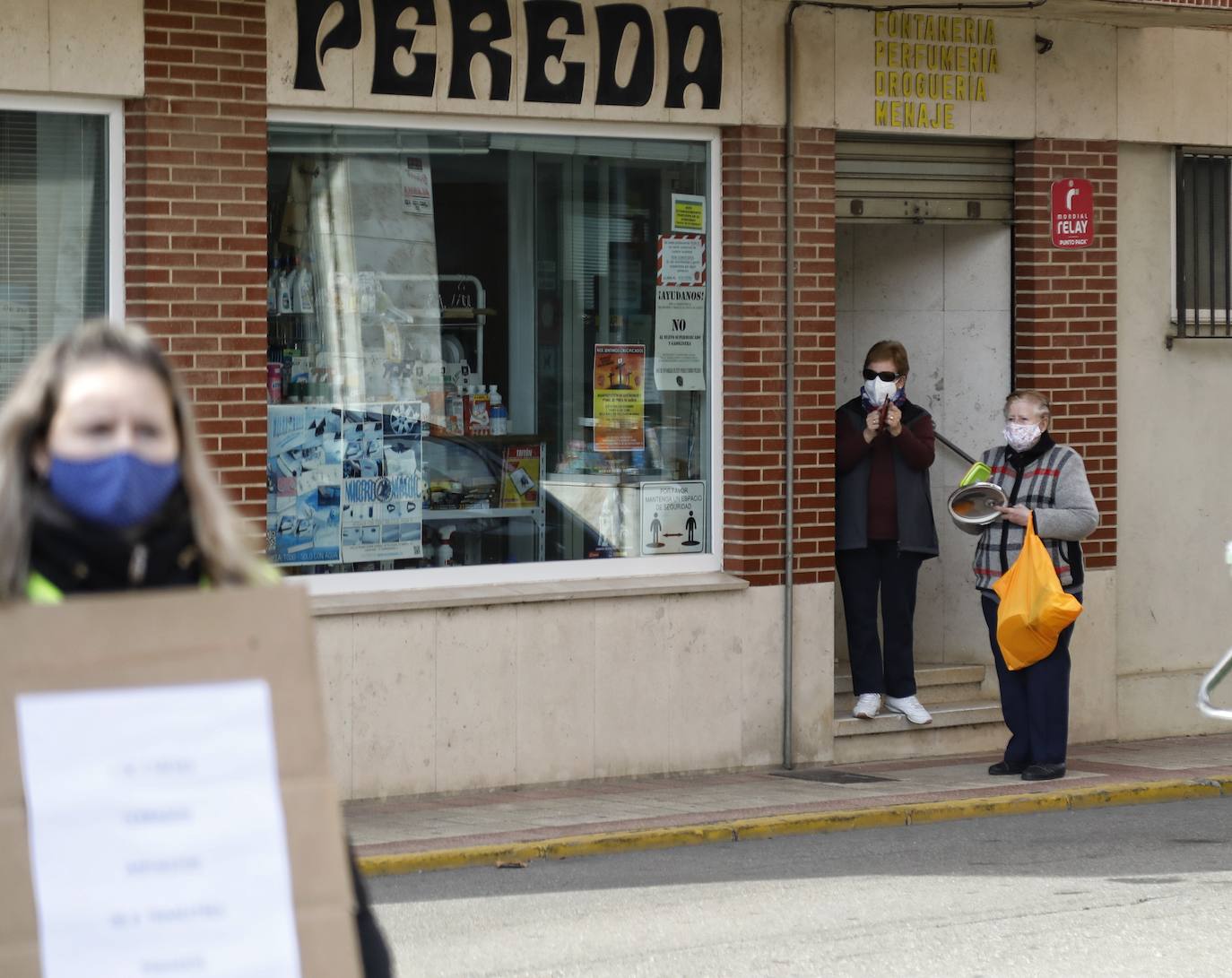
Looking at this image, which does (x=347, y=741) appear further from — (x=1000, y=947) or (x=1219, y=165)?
(x=1219, y=165)

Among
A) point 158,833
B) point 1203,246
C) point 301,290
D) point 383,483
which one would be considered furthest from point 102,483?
point 1203,246

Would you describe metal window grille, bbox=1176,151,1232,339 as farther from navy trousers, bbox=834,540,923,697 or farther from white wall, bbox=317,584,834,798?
white wall, bbox=317,584,834,798

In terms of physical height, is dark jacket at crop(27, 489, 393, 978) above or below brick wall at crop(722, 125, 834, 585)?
below

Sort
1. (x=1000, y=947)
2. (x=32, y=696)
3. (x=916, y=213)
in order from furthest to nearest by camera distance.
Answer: (x=916, y=213) < (x=1000, y=947) < (x=32, y=696)

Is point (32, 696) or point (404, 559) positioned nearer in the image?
point (32, 696)

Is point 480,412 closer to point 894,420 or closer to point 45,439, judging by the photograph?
point 894,420

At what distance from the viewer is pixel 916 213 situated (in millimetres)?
11625

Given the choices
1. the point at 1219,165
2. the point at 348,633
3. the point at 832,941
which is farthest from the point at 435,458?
the point at 1219,165

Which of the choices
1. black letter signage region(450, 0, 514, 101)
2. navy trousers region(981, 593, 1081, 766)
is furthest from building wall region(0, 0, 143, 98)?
navy trousers region(981, 593, 1081, 766)

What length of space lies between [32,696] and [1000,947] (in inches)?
203

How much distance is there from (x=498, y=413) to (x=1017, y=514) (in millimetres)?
2670

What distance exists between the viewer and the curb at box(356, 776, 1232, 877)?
850 cm

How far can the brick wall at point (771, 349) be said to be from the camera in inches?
426

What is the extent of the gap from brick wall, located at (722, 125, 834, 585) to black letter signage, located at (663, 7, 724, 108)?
0.91 ft
